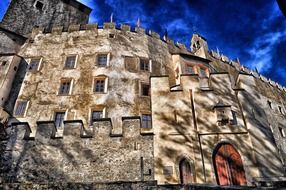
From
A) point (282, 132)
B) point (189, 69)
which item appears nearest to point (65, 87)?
point (189, 69)

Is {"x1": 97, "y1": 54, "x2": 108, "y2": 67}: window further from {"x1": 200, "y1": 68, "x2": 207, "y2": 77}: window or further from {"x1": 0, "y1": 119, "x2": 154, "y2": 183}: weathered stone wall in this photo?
{"x1": 0, "y1": 119, "x2": 154, "y2": 183}: weathered stone wall

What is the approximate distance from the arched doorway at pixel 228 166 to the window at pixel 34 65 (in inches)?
635

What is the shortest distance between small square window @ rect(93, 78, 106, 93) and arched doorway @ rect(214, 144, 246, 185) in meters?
10.2

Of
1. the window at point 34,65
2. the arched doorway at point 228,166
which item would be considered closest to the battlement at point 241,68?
the window at point 34,65

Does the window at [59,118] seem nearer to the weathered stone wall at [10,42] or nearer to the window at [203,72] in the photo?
the weathered stone wall at [10,42]

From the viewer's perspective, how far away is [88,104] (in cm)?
1923

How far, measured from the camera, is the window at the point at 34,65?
21812 millimetres

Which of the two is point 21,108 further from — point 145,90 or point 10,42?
point 145,90

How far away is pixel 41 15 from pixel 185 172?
25.7 m

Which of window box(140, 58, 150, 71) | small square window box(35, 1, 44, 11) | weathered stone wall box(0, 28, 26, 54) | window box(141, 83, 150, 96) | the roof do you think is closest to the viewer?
window box(141, 83, 150, 96)

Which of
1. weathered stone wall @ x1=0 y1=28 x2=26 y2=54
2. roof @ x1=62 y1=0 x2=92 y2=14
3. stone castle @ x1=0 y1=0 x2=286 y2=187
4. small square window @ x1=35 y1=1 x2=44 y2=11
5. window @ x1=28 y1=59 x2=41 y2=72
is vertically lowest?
stone castle @ x1=0 y1=0 x2=286 y2=187

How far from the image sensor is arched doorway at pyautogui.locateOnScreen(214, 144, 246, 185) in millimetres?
12866

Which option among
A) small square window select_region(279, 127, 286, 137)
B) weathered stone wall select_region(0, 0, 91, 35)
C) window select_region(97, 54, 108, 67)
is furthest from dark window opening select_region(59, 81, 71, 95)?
small square window select_region(279, 127, 286, 137)

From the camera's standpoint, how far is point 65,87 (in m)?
20.6
